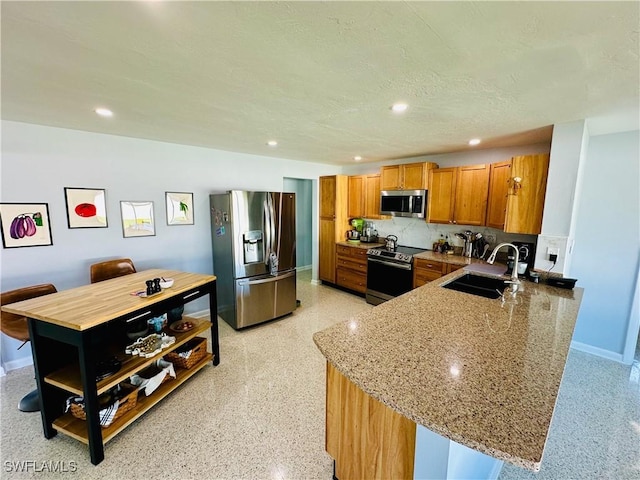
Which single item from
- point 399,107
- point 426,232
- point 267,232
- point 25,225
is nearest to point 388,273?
point 426,232

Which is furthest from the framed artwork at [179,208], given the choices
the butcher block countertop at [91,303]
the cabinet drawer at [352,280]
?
the cabinet drawer at [352,280]

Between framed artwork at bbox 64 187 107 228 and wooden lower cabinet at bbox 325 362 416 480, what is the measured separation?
3.02 metres

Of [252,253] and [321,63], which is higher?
[321,63]

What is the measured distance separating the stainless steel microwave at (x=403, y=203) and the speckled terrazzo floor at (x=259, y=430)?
2456 mm

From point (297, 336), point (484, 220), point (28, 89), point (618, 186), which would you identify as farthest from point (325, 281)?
point (28, 89)

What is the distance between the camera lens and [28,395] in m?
2.17

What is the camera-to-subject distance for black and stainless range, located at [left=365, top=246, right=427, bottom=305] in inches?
152

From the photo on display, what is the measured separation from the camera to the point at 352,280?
4.73 meters

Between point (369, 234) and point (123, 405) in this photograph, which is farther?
point (369, 234)

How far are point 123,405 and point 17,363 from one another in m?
1.76

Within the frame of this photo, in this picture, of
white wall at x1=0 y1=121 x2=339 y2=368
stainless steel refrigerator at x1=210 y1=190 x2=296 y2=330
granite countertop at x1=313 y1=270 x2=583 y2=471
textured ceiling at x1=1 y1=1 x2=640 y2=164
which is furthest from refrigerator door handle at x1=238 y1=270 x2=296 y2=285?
granite countertop at x1=313 y1=270 x2=583 y2=471

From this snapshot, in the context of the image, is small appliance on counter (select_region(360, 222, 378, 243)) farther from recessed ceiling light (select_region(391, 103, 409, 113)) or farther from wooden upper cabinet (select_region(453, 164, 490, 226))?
recessed ceiling light (select_region(391, 103, 409, 113))

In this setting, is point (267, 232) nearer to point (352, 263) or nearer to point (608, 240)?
point (352, 263)

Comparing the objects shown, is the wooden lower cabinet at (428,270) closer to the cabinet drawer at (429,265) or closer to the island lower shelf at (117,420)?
the cabinet drawer at (429,265)
